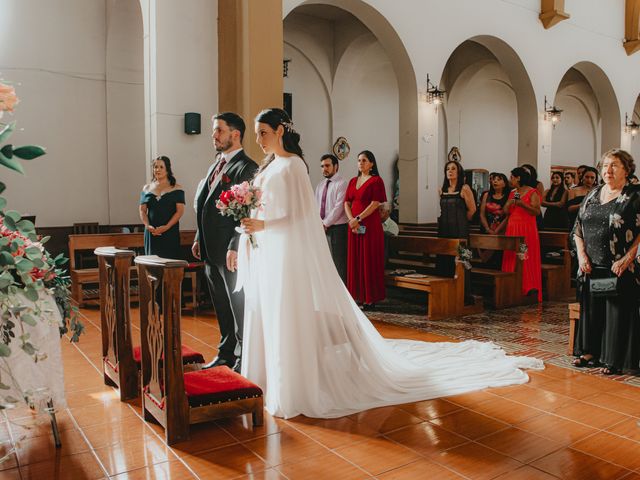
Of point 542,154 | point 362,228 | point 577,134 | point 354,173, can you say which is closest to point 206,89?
point 362,228

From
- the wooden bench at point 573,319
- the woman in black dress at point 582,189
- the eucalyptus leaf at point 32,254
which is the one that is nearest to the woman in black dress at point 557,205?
the woman in black dress at point 582,189

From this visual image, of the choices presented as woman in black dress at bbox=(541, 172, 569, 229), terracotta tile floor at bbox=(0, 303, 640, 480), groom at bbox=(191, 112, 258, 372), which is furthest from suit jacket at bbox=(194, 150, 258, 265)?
woman in black dress at bbox=(541, 172, 569, 229)

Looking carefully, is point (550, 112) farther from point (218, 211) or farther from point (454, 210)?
point (218, 211)

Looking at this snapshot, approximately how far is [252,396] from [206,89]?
4868 mm

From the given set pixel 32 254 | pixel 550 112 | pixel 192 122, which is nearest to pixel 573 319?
pixel 32 254

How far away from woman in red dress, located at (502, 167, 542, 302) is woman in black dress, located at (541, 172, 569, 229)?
185 centimetres

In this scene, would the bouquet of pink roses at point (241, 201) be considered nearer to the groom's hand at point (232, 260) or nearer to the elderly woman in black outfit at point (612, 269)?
the groom's hand at point (232, 260)

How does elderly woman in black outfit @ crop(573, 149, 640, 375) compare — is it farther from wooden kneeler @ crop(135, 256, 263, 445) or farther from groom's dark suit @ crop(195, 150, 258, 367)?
wooden kneeler @ crop(135, 256, 263, 445)

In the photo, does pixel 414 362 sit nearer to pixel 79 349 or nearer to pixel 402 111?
pixel 79 349

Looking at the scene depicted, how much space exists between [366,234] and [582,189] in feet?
12.2

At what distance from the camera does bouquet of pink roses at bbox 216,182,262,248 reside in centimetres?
333

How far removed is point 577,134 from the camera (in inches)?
691

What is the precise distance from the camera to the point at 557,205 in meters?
8.96

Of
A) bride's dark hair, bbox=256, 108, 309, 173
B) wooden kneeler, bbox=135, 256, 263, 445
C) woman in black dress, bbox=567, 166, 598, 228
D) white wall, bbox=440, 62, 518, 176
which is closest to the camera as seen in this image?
wooden kneeler, bbox=135, 256, 263, 445
